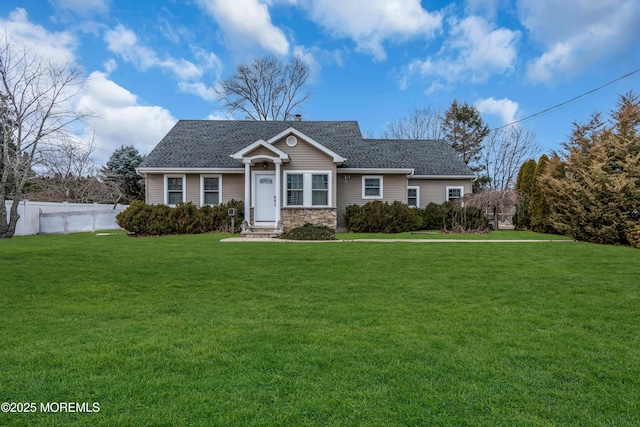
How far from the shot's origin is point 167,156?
17.5 metres

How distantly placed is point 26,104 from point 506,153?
35.3 m

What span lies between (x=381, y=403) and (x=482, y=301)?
311 centimetres

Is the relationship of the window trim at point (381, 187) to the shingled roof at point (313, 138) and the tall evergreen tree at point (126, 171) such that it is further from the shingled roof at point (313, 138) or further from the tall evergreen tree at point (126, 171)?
the tall evergreen tree at point (126, 171)

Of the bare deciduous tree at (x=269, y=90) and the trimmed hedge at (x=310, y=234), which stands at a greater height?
the bare deciduous tree at (x=269, y=90)

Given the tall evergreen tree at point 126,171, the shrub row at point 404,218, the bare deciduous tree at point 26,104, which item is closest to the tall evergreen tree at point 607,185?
the shrub row at point 404,218

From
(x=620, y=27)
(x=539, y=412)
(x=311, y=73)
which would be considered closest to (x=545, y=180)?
(x=620, y=27)

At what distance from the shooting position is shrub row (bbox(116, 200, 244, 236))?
14.9 metres

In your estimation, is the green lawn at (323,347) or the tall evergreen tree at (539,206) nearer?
the green lawn at (323,347)

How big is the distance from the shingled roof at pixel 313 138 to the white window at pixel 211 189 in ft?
2.08

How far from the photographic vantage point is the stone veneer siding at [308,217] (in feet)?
51.2

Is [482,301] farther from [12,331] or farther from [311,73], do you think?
[311,73]

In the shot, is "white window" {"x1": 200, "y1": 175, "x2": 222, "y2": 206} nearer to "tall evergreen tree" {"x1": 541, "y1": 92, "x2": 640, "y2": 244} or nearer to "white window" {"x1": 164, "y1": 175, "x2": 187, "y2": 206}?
"white window" {"x1": 164, "y1": 175, "x2": 187, "y2": 206}

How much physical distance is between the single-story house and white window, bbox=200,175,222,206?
0.15ft

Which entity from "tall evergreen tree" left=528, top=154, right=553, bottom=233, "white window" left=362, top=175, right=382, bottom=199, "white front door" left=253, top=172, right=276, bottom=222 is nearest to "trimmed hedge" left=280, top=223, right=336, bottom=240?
"white front door" left=253, top=172, right=276, bottom=222
